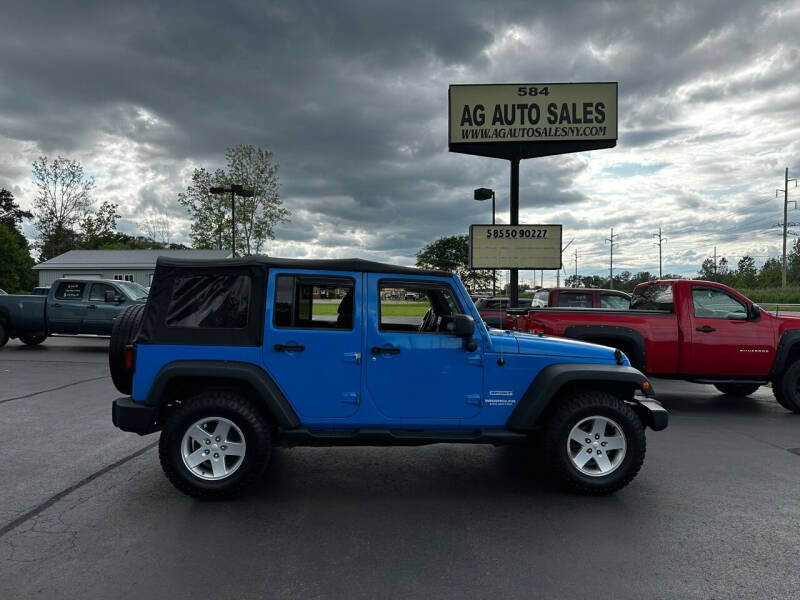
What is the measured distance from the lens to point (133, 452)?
5508 millimetres

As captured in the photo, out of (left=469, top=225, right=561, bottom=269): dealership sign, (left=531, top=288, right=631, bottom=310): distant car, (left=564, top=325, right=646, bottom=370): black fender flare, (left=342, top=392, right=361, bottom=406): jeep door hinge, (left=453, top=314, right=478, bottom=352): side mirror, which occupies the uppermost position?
(left=469, top=225, right=561, bottom=269): dealership sign

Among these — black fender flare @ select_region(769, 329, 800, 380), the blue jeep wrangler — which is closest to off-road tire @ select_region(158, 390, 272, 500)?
the blue jeep wrangler

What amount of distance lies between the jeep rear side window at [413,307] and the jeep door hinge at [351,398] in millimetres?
591

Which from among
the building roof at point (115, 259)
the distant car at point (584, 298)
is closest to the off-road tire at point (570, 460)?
the distant car at point (584, 298)

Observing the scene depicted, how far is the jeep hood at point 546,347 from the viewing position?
451 cm

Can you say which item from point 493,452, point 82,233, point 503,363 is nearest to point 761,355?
point 493,452

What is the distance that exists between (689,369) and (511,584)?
6.29 meters

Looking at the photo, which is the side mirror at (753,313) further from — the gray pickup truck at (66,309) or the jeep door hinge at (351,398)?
the gray pickup truck at (66,309)

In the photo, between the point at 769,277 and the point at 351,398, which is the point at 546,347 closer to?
the point at 351,398

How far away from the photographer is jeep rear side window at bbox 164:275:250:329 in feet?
14.5

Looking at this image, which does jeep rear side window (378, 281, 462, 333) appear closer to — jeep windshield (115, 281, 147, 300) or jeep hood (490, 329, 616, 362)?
jeep hood (490, 329, 616, 362)

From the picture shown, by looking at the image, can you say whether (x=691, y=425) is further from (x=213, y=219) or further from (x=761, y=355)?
(x=213, y=219)

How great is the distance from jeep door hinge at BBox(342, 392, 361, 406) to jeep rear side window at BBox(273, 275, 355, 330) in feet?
1.75

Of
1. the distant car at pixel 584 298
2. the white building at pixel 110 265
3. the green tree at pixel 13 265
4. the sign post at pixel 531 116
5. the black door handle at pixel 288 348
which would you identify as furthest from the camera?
the green tree at pixel 13 265
